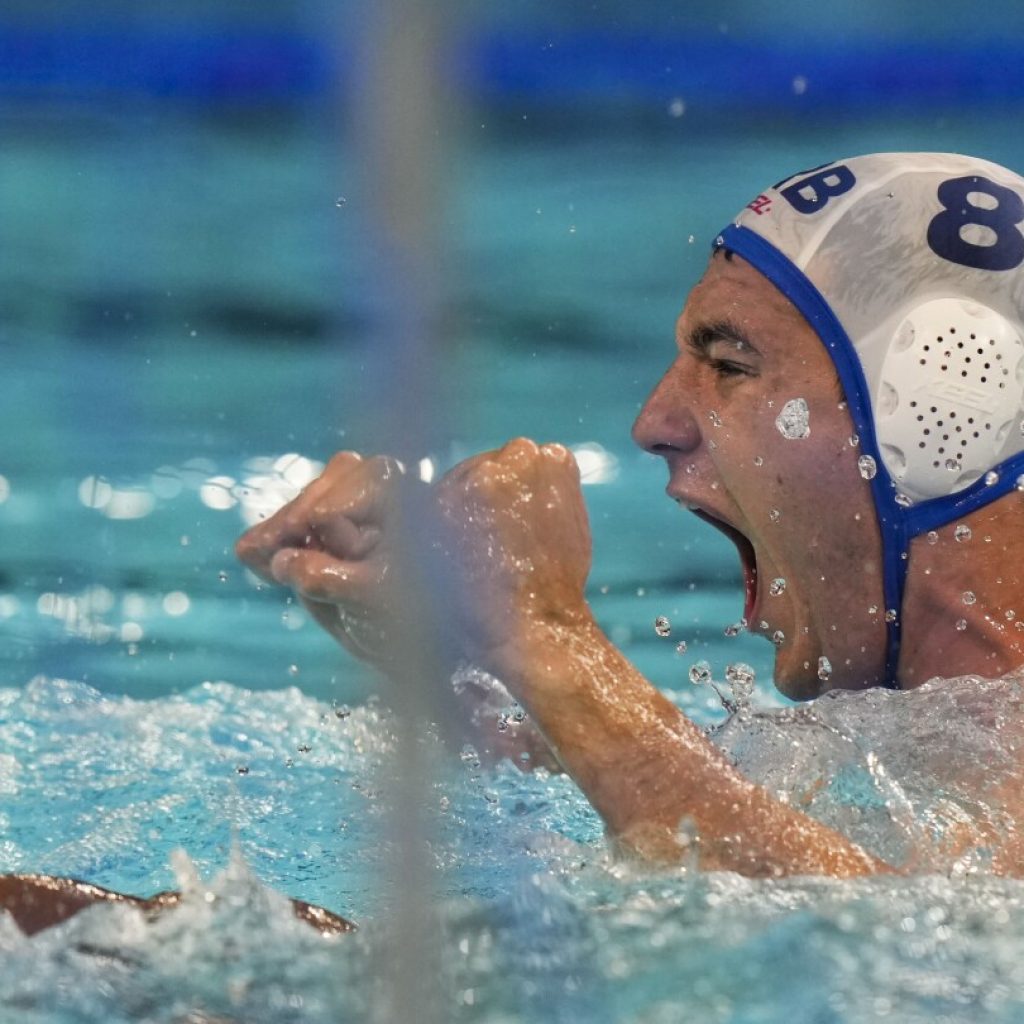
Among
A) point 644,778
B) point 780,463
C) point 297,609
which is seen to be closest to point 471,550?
point 644,778

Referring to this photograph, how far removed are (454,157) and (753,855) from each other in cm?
76

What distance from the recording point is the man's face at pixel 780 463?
1655mm

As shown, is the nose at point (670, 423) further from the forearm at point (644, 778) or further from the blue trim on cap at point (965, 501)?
the forearm at point (644, 778)

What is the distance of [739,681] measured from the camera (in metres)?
1.84

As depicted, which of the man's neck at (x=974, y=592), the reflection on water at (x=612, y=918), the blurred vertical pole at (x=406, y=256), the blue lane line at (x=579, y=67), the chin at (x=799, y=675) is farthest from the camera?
the blue lane line at (x=579, y=67)

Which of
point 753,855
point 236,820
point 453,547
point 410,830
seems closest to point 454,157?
point 410,830

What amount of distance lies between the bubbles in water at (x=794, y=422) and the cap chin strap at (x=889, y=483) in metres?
0.05

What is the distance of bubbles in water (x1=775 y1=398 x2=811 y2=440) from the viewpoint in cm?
165

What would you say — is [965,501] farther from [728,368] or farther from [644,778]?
[644,778]

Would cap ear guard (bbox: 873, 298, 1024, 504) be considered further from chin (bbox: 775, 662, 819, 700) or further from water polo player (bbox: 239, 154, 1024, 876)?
chin (bbox: 775, 662, 819, 700)

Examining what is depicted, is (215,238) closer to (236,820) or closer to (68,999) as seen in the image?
(236,820)

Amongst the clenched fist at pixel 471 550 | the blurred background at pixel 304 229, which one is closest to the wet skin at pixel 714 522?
the clenched fist at pixel 471 550

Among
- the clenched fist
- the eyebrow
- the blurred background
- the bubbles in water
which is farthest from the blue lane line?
the clenched fist

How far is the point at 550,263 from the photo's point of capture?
4.28 m
